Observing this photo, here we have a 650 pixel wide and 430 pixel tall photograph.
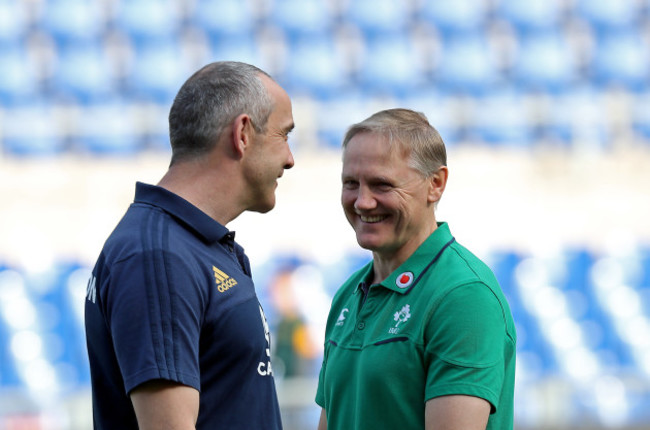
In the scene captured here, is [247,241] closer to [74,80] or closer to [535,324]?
[535,324]

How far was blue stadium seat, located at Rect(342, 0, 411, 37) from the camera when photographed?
1266cm

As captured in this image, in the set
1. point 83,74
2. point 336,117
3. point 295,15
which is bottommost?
point 336,117

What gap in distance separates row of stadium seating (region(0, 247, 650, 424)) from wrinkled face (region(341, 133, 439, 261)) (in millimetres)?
5323

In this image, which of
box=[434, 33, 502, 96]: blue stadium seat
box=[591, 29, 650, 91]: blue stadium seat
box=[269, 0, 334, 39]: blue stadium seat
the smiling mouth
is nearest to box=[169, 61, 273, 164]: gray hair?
the smiling mouth

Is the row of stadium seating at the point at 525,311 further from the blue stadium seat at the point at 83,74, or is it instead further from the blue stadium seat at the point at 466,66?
the blue stadium seat at the point at 83,74

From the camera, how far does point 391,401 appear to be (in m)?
2.22

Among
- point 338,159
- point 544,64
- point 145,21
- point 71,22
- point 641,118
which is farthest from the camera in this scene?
point 544,64

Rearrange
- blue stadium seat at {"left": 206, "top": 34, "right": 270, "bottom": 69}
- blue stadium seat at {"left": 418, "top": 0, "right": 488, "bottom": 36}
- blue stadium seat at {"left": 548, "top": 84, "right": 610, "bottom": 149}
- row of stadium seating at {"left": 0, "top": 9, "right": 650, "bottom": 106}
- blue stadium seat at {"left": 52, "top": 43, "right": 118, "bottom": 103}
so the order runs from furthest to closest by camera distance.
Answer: blue stadium seat at {"left": 418, "top": 0, "right": 488, "bottom": 36} → blue stadium seat at {"left": 206, "top": 34, "right": 270, "bottom": 69} → row of stadium seating at {"left": 0, "top": 9, "right": 650, "bottom": 106} → blue stadium seat at {"left": 52, "top": 43, "right": 118, "bottom": 103} → blue stadium seat at {"left": 548, "top": 84, "right": 610, "bottom": 149}

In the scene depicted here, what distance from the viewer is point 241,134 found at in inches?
85.2

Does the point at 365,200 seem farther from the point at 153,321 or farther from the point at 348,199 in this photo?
the point at 153,321

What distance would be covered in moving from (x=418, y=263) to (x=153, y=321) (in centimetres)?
72

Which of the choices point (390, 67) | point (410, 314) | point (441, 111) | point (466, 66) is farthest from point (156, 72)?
point (410, 314)

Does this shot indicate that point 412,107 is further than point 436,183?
Yes

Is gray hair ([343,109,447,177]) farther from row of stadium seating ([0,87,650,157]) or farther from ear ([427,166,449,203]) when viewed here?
row of stadium seating ([0,87,650,157])
